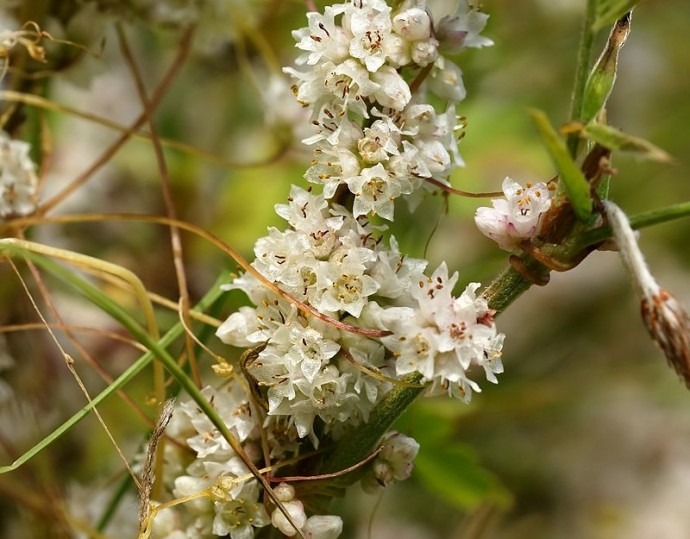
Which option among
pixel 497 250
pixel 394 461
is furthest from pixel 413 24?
pixel 497 250

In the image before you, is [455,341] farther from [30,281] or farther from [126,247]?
[126,247]

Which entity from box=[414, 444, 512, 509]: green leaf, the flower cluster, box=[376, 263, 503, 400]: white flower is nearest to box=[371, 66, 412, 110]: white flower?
the flower cluster

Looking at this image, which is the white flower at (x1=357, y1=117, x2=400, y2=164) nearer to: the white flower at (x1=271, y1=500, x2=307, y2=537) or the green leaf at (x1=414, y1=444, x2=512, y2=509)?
the white flower at (x1=271, y1=500, x2=307, y2=537)

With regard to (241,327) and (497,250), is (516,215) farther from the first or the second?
(497,250)

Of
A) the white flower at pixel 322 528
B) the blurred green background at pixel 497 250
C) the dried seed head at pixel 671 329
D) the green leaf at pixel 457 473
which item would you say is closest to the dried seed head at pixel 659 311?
the dried seed head at pixel 671 329

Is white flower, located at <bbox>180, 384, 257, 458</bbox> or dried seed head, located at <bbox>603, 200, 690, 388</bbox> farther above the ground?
dried seed head, located at <bbox>603, 200, 690, 388</bbox>

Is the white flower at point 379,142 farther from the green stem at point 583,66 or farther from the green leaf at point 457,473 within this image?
the green leaf at point 457,473
